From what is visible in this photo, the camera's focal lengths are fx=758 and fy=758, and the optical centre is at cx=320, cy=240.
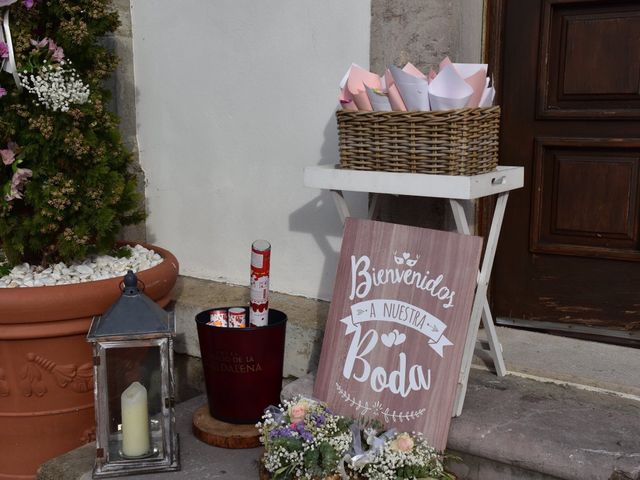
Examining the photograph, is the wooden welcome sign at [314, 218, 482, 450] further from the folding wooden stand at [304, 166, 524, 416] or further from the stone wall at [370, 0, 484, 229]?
the stone wall at [370, 0, 484, 229]

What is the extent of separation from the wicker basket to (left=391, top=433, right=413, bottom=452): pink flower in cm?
79

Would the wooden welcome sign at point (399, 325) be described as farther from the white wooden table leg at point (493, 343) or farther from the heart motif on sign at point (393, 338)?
the white wooden table leg at point (493, 343)

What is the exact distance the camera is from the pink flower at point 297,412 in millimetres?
2273

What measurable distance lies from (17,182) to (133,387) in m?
0.91

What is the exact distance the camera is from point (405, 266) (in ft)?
7.88

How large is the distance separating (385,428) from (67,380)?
3.94 ft

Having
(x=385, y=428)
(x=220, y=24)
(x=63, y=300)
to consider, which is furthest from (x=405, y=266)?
(x=220, y=24)

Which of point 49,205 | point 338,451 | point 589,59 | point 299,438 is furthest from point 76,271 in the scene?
point 589,59

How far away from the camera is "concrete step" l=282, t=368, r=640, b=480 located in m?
2.13

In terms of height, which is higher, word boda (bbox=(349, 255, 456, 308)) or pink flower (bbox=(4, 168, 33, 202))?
pink flower (bbox=(4, 168, 33, 202))

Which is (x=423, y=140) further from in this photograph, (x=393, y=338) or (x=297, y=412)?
(x=297, y=412)

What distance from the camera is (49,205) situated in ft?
9.08

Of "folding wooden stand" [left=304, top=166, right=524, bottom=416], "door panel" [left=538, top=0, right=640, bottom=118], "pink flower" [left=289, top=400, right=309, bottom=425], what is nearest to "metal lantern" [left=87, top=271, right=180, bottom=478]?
"pink flower" [left=289, top=400, right=309, bottom=425]

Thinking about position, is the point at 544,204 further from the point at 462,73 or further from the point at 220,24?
the point at 220,24
